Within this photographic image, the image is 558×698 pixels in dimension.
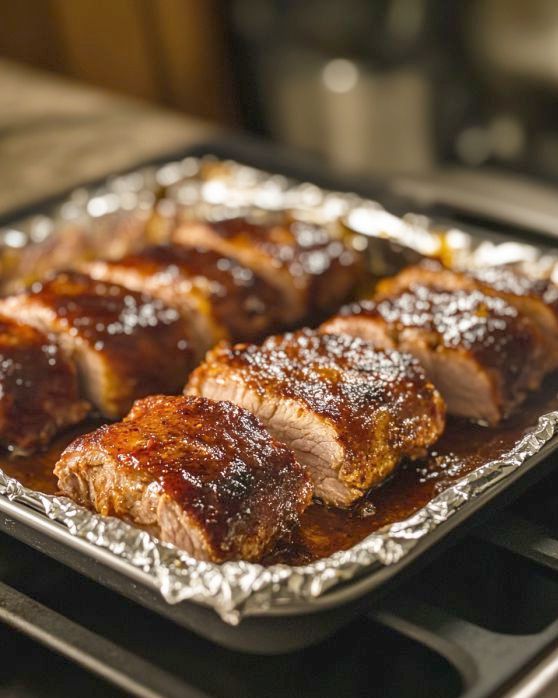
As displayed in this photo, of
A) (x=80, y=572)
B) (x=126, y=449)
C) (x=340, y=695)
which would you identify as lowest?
(x=340, y=695)

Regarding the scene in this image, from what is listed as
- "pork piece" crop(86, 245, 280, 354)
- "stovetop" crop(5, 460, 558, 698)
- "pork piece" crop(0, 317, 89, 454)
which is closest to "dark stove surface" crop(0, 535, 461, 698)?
"stovetop" crop(5, 460, 558, 698)

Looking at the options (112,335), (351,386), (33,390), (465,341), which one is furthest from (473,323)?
(33,390)

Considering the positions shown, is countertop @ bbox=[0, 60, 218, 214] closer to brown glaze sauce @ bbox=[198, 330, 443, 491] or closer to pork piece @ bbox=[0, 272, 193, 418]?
pork piece @ bbox=[0, 272, 193, 418]

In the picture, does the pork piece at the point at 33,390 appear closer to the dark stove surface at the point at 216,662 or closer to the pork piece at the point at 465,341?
the dark stove surface at the point at 216,662

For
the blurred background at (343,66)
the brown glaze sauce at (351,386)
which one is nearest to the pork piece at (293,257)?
the brown glaze sauce at (351,386)

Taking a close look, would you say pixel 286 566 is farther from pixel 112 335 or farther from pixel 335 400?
pixel 112 335

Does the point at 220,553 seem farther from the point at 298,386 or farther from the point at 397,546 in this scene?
the point at 298,386

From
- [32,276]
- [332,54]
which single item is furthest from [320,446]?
[332,54]
